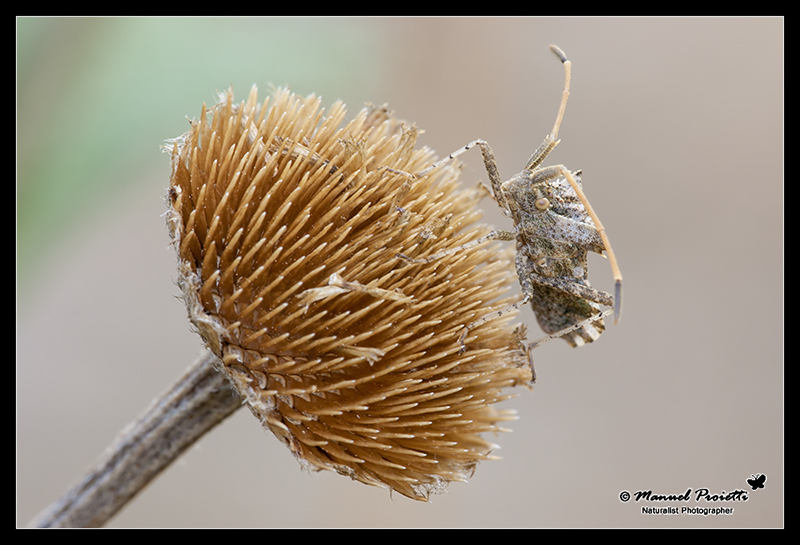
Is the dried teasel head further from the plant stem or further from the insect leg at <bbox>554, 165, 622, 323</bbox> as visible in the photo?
the plant stem

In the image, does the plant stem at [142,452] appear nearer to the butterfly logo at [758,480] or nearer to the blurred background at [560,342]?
the blurred background at [560,342]

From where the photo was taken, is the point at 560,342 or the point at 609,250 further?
the point at 560,342

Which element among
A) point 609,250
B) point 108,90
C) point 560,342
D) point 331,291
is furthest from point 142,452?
point 560,342

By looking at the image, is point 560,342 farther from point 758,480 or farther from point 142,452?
point 142,452

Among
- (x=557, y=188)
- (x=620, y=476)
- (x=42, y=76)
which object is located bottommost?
(x=620, y=476)

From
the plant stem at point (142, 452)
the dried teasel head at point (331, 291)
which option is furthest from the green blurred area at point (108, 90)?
the plant stem at point (142, 452)

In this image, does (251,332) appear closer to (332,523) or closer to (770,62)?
(332,523)

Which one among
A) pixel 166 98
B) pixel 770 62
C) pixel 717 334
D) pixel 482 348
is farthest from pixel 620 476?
pixel 166 98
